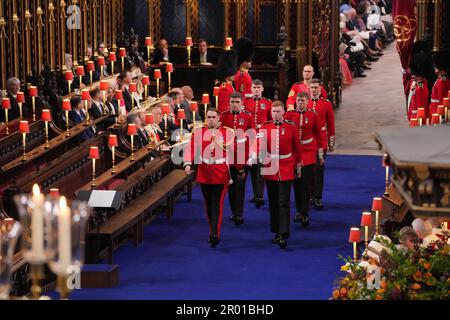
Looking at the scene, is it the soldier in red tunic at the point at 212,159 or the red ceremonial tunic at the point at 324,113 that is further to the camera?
the red ceremonial tunic at the point at 324,113

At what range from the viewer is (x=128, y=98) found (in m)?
19.4

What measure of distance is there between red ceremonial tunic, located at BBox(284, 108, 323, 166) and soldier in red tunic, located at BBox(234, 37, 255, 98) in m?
2.31

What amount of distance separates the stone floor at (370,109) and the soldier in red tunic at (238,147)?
526 cm

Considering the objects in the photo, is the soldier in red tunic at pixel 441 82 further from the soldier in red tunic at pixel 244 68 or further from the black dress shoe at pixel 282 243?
the black dress shoe at pixel 282 243

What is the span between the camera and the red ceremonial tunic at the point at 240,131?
1523cm

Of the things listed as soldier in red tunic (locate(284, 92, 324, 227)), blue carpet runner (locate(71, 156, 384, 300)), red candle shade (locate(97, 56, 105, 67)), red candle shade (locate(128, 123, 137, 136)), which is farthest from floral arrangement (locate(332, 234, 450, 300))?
red candle shade (locate(97, 56, 105, 67))

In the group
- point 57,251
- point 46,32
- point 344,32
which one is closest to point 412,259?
point 57,251

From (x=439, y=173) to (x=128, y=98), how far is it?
13369mm

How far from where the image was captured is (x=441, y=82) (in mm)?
18672

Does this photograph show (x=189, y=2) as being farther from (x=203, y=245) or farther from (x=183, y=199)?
(x=203, y=245)

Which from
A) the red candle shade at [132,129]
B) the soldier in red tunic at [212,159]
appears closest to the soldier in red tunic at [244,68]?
the red candle shade at [132,129]

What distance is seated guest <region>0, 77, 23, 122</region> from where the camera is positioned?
17.6 meters

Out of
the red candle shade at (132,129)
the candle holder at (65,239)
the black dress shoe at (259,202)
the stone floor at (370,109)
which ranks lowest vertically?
the black dress shoe at (259,202)

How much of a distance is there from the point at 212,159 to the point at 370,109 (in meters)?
11.0
